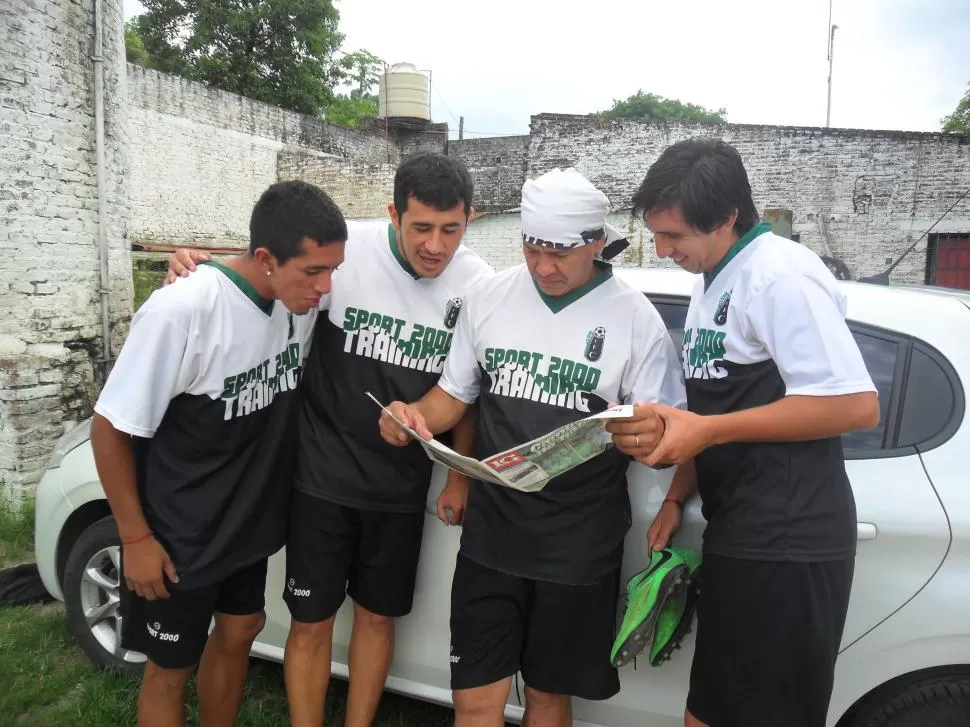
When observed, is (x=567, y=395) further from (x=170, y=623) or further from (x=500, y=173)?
(x=500, y=173)

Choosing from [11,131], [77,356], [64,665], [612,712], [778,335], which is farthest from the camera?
[77,356]

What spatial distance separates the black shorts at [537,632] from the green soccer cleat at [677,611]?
0.15 metres

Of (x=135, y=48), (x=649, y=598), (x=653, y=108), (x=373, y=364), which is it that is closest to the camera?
(x=649, y=598)

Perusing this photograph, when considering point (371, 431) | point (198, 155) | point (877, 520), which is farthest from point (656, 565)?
point (198, 155)

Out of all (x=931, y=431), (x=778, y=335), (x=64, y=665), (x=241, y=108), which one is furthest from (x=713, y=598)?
(x=241, y=108)

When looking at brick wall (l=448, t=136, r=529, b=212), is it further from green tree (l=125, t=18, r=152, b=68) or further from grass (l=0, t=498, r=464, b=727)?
grass (l=0, t=498, r=464, b=727)

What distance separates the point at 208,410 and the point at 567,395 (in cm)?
98

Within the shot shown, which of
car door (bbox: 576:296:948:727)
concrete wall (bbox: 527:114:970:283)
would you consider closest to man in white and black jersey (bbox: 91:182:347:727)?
car door (bbox: 576:296:948:727)

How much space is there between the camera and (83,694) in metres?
2.82

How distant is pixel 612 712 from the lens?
2.24 meters

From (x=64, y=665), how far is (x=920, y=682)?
10.4 feet

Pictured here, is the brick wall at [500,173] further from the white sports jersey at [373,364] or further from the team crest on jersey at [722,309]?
the team crest on jersey at [722,309]

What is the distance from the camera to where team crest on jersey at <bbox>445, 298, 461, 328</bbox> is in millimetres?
2244

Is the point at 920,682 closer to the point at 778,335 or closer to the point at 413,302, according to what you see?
the point at 778,335
